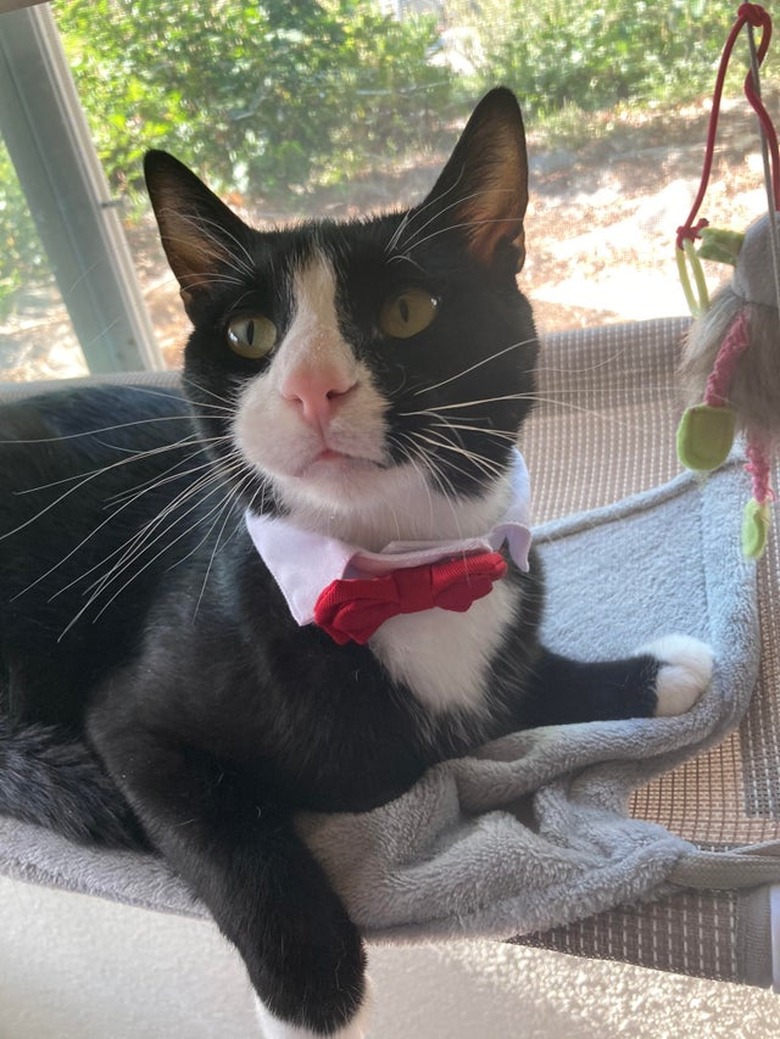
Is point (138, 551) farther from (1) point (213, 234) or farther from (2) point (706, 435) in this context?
(2) point (706, 435)

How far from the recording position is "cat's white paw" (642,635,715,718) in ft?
2.71

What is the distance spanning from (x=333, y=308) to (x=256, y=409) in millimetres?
85

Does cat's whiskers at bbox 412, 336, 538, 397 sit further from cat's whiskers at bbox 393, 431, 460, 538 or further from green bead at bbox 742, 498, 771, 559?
green bead at bbox 742, 498, 771, 559

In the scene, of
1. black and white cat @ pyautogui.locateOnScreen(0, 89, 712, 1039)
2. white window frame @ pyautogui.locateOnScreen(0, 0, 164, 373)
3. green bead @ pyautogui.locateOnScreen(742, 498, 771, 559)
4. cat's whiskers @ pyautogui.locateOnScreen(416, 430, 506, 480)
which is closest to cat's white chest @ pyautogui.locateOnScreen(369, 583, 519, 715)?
black and white cat @ pyautogui.locateOnScreen(0, 89, 712, 1039)

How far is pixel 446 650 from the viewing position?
2.50 feet

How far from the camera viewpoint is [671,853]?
65 cm

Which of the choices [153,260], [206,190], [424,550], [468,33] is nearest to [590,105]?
[468,33]

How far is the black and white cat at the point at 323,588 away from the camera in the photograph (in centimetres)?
65

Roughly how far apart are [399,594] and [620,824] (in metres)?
0.22

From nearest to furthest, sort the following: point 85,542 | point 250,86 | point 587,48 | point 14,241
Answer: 1. point 85,542
2. point 587,48
3. point 250,86
4. point 14,241

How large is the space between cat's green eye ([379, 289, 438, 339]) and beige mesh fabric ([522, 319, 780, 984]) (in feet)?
0.42

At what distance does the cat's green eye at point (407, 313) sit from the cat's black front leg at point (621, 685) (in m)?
0.34

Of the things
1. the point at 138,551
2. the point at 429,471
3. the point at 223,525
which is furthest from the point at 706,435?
the point at 138,551

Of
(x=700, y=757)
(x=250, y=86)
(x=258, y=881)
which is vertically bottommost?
(x=700, y=757)
